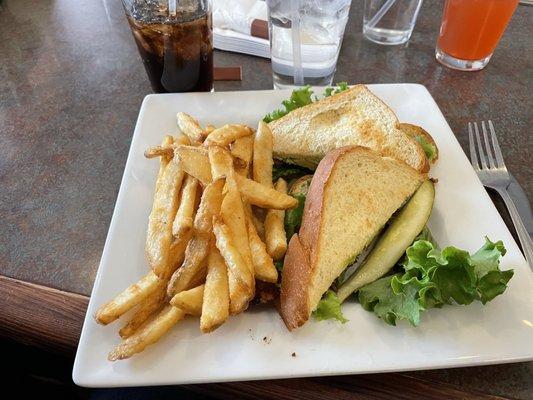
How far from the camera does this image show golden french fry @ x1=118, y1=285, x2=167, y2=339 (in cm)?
89

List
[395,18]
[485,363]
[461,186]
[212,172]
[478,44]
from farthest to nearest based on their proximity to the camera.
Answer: [395,18], [478,44], [461,186], [212,172], [485,363]

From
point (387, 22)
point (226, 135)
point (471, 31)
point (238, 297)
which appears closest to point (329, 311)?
point (238, 297)

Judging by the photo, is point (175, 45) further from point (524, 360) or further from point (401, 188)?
point (524, 360)

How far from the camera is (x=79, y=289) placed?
108 cm

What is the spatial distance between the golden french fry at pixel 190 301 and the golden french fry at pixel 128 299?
0.24 feet

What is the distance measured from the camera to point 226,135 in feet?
3.88

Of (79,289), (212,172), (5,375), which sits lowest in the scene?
(5,375)

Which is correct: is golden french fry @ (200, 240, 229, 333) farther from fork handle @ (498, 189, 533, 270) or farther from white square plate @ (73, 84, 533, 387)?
fork handle @ (498, 189, 533, 270)

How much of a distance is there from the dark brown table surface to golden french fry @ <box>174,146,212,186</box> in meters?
0.35

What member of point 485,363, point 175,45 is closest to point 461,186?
point 485,363

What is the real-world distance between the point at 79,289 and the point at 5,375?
53cm

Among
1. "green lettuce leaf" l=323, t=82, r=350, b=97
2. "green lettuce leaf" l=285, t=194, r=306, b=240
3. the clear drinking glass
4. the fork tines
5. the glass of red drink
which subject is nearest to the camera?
"green lettuce leaf" l=285, t=194, r=306, b=240

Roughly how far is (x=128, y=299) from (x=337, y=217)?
1.63 ft

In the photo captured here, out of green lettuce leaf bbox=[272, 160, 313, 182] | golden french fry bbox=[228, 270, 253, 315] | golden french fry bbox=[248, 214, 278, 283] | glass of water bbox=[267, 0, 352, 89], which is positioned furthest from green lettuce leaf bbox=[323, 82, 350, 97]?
golden french fry bbox=[228, 270, 253, 315]
